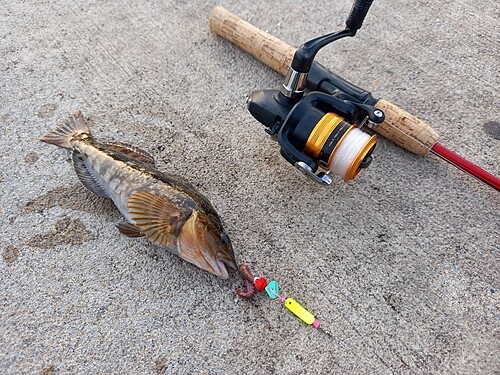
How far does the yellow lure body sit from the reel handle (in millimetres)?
1054

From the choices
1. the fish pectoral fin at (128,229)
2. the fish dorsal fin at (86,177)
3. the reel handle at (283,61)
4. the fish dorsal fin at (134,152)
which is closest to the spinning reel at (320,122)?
the reel handle at (283,61)

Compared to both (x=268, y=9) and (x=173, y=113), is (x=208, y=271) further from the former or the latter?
(x=268, y=9)

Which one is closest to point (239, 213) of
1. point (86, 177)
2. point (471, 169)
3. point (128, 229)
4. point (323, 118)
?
point (128, 229)

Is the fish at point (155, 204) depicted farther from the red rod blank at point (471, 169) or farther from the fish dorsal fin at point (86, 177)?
the red rod blank at point (471, 169)

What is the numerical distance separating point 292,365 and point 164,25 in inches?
98.2

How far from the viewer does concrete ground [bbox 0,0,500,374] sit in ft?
5.96

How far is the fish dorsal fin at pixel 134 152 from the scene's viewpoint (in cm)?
221

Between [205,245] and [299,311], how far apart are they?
1.65ft

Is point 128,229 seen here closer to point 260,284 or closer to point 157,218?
point 157,218

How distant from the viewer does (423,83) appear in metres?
2.81

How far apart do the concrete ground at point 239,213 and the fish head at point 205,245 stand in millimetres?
140

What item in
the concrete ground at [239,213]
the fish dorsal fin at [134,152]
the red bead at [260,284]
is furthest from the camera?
the fish dorsal fin at [134,152]

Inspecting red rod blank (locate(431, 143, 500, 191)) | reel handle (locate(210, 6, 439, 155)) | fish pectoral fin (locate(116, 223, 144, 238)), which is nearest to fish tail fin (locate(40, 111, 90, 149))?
fish pectoral fin (locate(116, 223, 144, 238))

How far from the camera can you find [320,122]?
6.11 feet
